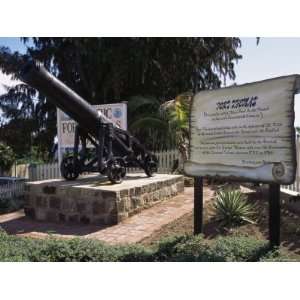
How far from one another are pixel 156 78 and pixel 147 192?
30.5 feet

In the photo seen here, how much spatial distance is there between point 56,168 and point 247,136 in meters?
8.80

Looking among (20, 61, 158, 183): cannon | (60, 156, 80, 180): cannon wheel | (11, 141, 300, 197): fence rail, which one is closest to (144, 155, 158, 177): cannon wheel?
(20, 61, 158, 183): cannon

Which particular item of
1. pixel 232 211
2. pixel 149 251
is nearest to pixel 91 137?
pixel 232 211

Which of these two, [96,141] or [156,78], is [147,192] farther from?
[156,78]

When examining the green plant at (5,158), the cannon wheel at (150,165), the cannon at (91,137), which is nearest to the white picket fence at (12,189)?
the green plant at (5,158)

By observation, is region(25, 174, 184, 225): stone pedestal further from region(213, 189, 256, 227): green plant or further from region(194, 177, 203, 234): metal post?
region(194, 177, 203, 234): metal post

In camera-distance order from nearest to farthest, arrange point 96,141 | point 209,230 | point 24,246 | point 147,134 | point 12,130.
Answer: point 24,246
point 209,230
point 96,141
point 147,134
point 12,130

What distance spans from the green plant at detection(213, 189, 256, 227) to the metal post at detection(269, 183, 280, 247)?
64.1 inches

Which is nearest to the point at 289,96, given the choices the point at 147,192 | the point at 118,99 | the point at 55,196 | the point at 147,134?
the point at 147,192

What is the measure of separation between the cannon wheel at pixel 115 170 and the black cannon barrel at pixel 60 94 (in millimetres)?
749

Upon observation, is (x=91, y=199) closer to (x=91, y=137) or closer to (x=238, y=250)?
(x=91, y=137)

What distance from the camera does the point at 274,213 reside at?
14.9ft

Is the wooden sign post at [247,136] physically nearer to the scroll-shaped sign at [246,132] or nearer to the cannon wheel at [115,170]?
the scroll-shaped sign at [246,132]

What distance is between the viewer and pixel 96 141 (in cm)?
898
